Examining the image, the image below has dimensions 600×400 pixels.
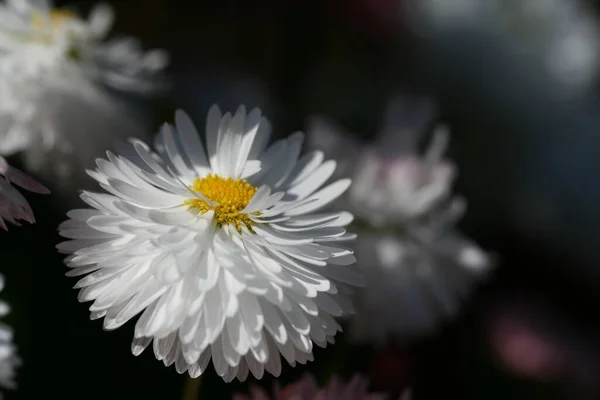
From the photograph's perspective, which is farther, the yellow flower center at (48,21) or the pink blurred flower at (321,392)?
the yellow flower center at (48,21)

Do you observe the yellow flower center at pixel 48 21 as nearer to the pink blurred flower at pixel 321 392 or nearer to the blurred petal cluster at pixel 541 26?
the pink blurred flower at pixel 321 392

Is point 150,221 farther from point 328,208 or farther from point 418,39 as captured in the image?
point 418,39

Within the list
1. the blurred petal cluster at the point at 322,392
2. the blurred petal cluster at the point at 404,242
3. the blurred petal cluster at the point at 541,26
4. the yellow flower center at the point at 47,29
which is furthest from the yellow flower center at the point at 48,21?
the blurred petal cluster at the point at 541,26

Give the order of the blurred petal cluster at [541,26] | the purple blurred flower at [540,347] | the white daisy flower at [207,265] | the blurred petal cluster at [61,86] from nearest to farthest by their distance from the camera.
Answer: the white daisy flower at [207,265] < the blurred petal cluster at [61,86] < the purple blurred flower at [540,347] < the blurred petal cluster at [541,26]

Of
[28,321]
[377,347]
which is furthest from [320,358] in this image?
[28,321]

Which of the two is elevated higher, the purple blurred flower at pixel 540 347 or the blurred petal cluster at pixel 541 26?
the blurred petal cluster at pixel 541 26

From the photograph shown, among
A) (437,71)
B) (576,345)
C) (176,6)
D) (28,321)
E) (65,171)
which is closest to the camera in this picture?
(65,171)
